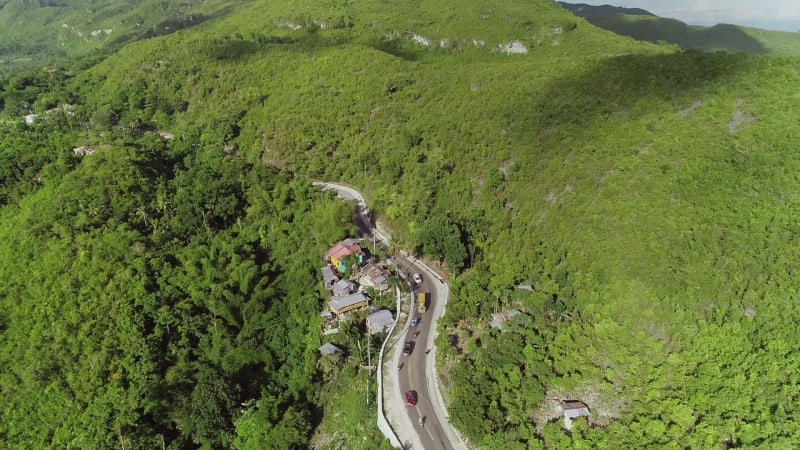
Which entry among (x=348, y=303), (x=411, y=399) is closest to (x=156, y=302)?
(x=348, y=303)

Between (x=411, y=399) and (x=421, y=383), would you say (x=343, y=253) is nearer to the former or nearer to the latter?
(x=421, y=383)

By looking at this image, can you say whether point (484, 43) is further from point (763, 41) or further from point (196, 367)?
point (763, 41)

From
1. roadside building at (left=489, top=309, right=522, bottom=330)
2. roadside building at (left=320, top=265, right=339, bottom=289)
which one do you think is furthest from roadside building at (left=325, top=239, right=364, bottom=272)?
roadside building at (left=489, top=309, right=522, bottom=330)

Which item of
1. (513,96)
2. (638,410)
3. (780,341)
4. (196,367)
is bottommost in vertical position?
(196,367)

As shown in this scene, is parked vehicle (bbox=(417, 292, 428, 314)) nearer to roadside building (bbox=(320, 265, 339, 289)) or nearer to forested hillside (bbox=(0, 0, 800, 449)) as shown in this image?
forested hillside (bbox=(0, 0, 800, 449))

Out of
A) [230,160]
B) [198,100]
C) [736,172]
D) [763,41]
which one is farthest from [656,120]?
[763,41]

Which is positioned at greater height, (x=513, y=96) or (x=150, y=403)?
(x=513, y=96)

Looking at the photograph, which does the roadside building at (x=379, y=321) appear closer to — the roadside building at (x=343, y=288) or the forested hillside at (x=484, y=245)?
the roadside building at (x=343, y=288)
